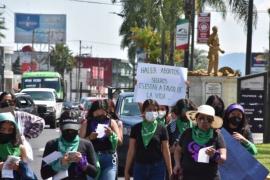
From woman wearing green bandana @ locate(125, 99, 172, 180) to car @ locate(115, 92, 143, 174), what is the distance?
5.79 metres

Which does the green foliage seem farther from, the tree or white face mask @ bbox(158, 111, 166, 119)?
the tree

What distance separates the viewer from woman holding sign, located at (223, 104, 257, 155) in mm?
9297

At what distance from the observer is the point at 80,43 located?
150 meters

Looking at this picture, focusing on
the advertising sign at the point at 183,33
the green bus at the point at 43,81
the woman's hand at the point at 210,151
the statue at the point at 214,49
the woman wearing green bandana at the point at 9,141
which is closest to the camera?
the woman wearing green bandana at the point at 9,141

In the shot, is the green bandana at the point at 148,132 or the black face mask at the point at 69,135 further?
the green bandana at the point at 148,132

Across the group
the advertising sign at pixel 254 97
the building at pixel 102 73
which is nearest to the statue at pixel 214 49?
the advertising sign at pixel 254 97

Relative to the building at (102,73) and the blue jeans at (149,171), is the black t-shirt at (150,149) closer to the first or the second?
Result: the blue jeans at (149,171)

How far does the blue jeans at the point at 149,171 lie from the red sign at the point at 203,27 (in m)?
30.1

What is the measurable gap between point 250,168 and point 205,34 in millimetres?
31941

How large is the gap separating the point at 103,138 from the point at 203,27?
30.4 meters

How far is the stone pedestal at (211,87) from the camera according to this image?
32156mm

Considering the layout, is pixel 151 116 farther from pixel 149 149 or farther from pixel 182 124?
pixel 182 124

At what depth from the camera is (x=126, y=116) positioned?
1669cm

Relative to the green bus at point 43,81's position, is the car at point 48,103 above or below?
below
